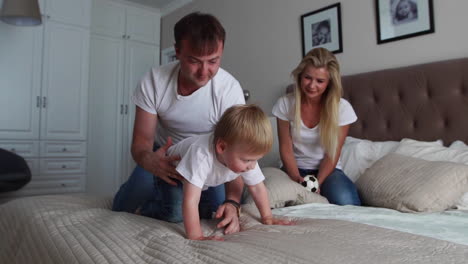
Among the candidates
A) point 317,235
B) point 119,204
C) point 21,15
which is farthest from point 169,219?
point 21,15

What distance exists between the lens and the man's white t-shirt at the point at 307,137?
1933 millimetres

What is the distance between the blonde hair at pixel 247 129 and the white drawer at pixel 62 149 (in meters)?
3.09

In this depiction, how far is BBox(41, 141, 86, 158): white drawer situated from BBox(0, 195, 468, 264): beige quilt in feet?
8.25

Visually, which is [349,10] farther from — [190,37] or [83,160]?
[83,160]

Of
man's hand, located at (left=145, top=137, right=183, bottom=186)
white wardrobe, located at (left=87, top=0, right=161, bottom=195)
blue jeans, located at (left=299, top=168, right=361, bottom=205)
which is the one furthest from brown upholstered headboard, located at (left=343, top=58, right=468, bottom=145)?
white wardrobe, located at (left=87, top=0, right=161, bottom=195)

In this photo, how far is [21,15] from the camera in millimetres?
3092

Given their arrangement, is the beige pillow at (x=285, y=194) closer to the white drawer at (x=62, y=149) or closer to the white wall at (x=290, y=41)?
the white wall at (x=290, y=41)

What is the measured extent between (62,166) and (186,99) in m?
2.82

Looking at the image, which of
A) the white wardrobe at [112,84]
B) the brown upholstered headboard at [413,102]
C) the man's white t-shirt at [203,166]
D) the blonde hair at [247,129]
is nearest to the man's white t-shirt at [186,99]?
the man's white t-shirt at [203,166]

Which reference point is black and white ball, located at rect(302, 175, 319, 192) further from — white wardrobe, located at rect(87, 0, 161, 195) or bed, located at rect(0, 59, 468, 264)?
white wardrobe, located at rect(87, 0, 161, 195)

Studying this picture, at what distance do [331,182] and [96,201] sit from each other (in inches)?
43.3

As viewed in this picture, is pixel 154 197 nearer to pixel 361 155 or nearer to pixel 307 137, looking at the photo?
pixel 307 137

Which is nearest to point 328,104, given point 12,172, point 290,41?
point 290,41

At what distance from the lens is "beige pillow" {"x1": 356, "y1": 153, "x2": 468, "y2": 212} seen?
4.36 feet
